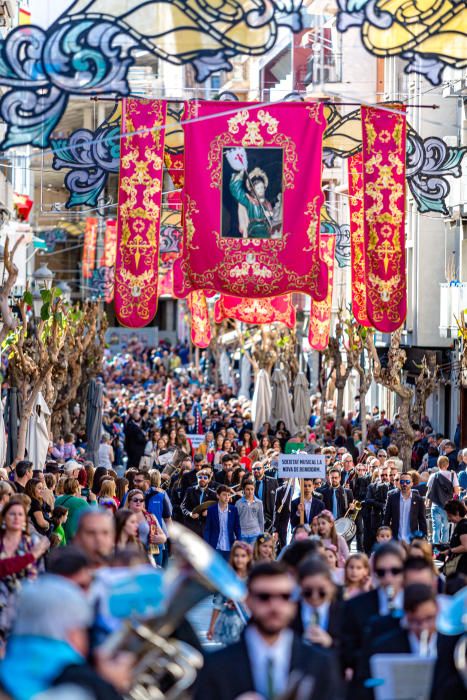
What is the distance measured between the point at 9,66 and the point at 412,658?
26.4 ft

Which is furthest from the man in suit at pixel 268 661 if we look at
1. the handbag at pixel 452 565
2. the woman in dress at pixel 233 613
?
the handbag at pixel 452 565

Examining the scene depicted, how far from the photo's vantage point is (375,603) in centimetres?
877

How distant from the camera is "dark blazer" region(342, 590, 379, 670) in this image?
28.2 ft

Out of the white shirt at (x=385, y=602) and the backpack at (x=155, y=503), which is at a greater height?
the white shirt at (x=385, y=602)

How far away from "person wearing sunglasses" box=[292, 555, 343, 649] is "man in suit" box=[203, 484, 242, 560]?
880cm

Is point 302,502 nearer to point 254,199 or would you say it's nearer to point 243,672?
point 254,199

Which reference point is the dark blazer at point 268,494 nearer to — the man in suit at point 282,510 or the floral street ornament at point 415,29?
the man in suit at point 282,510

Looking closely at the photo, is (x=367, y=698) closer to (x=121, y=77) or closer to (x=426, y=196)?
(x=121, y=77)

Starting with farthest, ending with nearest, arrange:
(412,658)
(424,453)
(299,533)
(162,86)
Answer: (424,453)
(162,86)
(299,533)
(412,658)

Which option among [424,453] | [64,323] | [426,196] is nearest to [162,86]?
[426,196]

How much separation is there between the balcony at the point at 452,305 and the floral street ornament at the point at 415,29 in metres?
20.3

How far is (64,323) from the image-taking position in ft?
95.3

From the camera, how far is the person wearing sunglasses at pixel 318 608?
8273 millimetres

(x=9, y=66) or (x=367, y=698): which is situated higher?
A: (x=9, y=66)
